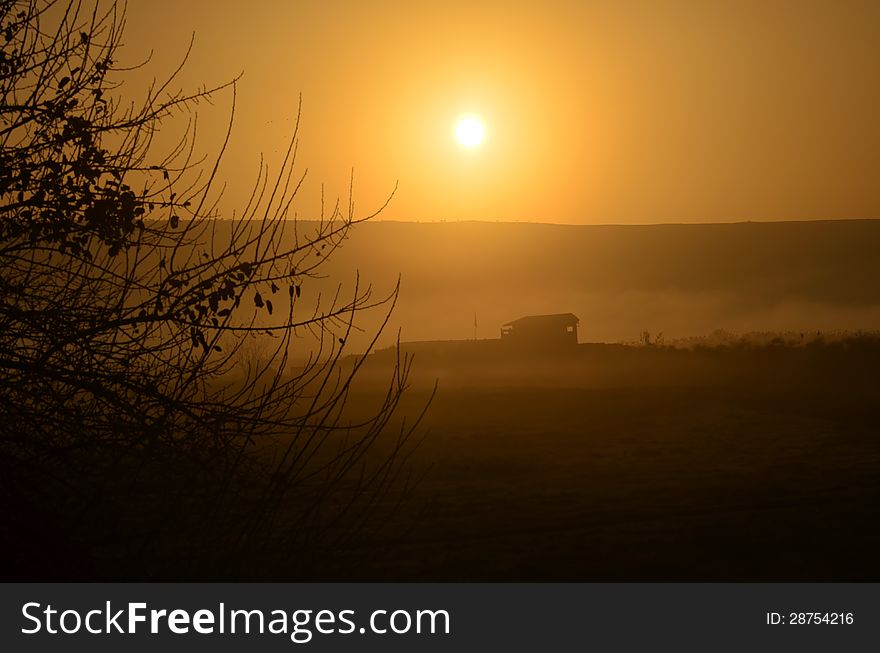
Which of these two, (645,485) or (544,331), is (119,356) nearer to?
(645,485)

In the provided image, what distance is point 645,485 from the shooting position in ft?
50.8

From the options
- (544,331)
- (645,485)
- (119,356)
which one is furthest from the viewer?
(544,331)

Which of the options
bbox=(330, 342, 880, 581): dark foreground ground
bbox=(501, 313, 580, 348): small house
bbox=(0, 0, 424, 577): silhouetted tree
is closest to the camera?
bbox=(0, 0, 424, 577): silhouetted tree

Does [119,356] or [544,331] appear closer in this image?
[119,356]

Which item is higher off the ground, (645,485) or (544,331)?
(544,331)

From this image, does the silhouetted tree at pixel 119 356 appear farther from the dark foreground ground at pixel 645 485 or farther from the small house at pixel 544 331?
the small house at pixel 544 331

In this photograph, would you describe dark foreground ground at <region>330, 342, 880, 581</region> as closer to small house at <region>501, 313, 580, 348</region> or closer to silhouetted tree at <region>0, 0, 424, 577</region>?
silhouetted tree at <region>0, 0, 424, 577</region>

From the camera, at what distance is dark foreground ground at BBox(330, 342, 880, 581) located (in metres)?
10.4

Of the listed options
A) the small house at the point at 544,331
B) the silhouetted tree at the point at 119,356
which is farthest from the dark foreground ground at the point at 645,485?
the small house at the point at 544,331

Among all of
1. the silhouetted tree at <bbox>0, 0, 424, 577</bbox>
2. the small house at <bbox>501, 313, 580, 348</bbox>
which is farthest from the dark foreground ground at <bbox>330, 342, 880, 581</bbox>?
the small house at <bbox>501, 313, 580, 348</bbox>

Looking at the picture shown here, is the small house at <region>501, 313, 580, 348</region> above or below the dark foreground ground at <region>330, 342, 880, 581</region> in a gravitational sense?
above

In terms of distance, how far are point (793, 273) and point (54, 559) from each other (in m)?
115

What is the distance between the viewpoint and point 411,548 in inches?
429

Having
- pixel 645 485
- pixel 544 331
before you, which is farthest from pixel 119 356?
pixel 544 331
